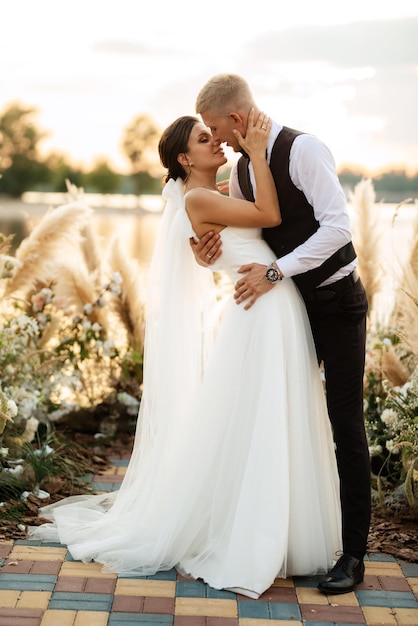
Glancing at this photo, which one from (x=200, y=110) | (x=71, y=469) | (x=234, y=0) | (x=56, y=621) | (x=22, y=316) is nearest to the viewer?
(x=56, y=621)

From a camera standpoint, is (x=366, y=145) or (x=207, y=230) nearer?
(x=207, y=230)

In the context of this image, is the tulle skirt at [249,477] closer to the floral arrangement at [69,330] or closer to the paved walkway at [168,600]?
the paved walkway at [168,600]

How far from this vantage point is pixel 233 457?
3588 mm

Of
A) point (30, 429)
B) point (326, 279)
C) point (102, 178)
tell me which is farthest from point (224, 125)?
point (102, 178)

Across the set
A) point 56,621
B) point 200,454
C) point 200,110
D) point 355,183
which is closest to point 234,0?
point 355,183

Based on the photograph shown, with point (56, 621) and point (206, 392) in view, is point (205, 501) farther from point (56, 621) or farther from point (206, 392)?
point (56, 621)

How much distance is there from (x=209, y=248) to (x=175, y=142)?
0.48m

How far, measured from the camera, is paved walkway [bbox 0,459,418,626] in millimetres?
3127

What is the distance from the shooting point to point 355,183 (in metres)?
5.97

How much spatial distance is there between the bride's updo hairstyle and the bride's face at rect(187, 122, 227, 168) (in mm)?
23

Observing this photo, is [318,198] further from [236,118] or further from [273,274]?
[236,118]

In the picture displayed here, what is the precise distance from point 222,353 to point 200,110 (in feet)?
3.36

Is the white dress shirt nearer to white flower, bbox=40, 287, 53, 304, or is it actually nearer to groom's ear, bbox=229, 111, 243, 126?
groom's ear, bbox=229, 111, 243, 126

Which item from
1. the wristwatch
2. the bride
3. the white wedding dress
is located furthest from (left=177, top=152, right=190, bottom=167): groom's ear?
the wristwatch
